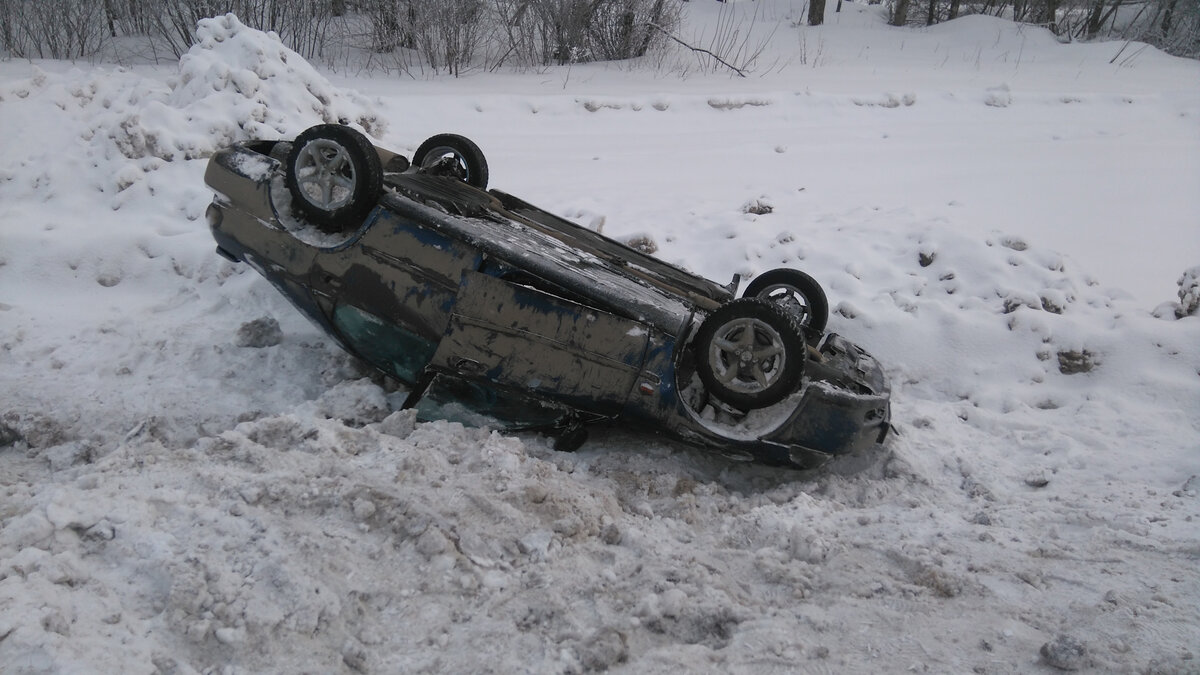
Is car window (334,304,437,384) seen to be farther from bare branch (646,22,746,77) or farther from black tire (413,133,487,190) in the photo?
bare branch (646,22,746,77)

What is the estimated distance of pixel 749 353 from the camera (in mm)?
4004

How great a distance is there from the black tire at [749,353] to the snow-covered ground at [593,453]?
0.53 metres

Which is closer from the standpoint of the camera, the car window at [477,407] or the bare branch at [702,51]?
the car window at [477,407]

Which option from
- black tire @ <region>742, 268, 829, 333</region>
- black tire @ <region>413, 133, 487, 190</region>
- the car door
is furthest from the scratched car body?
black tire @ <region>413, 133, 487, 190</region>

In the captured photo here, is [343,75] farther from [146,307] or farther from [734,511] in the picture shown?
[734,511]

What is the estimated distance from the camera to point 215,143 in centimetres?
701

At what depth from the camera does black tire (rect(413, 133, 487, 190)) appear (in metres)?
5.76

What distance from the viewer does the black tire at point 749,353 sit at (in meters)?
3.94

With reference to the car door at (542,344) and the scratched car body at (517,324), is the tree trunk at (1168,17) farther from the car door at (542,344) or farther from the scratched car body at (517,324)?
the car door at (542,344)

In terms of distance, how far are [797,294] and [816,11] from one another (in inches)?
600

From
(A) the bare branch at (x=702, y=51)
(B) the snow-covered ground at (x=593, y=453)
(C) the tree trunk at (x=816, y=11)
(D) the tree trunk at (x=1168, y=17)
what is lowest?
(B) the snow-covered ground at (x=593, y=453)

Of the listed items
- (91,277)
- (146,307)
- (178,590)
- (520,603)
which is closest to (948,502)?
(520,603)

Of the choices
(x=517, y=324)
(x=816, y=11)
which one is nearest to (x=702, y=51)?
(x=816, y=11)

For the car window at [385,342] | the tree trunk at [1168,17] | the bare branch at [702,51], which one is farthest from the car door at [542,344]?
the tree trunk at [1168,17]
